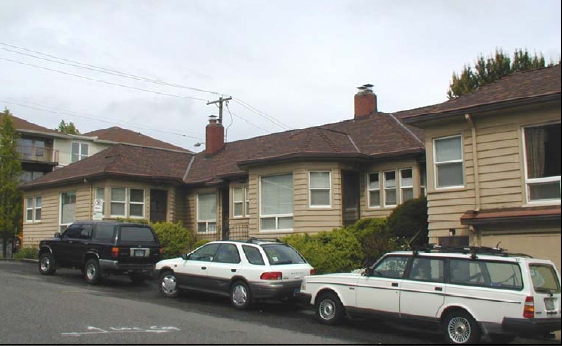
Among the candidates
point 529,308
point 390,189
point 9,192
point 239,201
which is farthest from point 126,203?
point 529,308

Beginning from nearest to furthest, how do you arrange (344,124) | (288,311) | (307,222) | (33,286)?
(288,311) < (33,286) < (307,222) < (344,124)

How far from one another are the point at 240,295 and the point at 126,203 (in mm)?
14503

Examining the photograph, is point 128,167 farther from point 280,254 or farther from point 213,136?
point 280,254

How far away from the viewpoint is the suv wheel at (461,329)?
9156 mm

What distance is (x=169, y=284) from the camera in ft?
49.9

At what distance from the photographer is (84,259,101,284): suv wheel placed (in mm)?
17625

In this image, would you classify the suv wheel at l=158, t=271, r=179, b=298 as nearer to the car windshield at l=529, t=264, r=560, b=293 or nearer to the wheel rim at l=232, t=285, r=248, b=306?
the wheel rim at l=232, t=285, r=248, b=306

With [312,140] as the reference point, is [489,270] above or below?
below

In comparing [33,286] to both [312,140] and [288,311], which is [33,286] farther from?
[312,140]

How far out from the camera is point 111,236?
17641mm

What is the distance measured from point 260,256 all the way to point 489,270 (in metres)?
5.68

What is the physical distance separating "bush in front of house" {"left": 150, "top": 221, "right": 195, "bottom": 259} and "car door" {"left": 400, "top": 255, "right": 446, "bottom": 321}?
1545 centimetres

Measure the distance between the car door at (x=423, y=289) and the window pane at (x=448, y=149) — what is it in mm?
5463

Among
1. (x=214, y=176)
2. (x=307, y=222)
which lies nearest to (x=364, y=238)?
(x=307, y=222)
